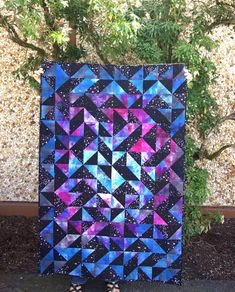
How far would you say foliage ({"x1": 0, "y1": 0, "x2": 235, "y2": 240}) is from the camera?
11.9 feet

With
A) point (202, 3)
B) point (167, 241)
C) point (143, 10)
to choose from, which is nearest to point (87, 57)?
point (143, 10)

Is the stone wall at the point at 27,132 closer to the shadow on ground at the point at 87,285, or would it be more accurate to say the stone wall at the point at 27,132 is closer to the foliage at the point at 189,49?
the foliage at the point at 189,49

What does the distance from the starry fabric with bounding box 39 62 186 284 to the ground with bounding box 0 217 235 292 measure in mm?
523

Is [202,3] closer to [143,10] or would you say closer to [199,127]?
[143,10]

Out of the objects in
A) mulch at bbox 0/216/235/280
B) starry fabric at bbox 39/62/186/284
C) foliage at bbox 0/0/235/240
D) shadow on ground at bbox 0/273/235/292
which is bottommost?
shadow on ground at bbox 0/273/235/292

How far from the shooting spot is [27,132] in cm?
558

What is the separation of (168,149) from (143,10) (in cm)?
125

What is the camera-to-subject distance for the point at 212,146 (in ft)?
18.1

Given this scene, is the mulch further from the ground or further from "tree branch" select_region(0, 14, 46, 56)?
"tree branch" select_region(0, 14, 46, 56)

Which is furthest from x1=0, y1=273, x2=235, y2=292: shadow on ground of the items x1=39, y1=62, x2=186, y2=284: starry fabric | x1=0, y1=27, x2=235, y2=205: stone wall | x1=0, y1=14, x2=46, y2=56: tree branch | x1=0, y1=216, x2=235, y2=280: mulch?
x1=0, y1=14, x2=46, y2=56: tree branch

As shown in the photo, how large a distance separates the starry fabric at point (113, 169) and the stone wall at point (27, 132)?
1851 millimetres

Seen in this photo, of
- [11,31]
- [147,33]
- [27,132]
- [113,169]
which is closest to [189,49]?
[147,33]

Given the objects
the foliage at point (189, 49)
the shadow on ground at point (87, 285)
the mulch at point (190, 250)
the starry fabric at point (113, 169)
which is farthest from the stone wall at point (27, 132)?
the starry fabric at point (113, 169)

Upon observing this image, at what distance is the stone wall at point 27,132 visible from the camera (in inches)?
215
